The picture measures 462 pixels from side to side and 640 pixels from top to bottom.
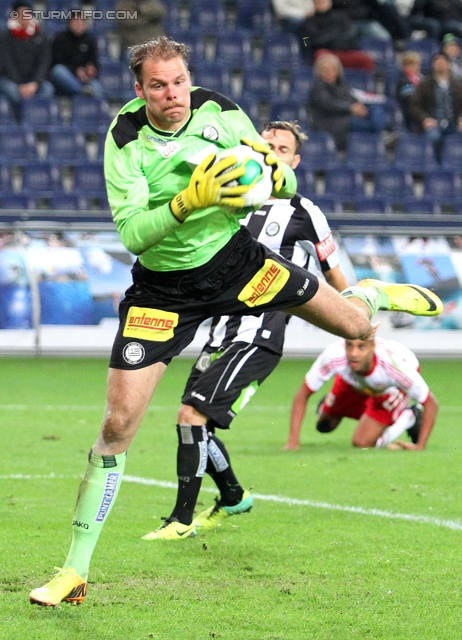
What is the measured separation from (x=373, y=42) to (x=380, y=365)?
45.7ft

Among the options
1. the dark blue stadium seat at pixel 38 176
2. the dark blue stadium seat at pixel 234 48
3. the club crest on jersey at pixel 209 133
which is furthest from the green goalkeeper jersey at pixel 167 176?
the dark blue stadium seat at pixel 234 48

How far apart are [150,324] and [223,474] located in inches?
69.0

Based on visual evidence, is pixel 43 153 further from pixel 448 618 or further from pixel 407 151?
pixel 448 618

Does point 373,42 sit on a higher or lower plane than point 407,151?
higher

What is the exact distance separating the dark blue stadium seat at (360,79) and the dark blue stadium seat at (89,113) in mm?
4589

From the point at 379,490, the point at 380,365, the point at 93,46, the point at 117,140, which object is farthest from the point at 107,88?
the point at 117,140

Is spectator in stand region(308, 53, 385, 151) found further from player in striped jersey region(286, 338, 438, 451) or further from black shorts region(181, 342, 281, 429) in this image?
black shorts region(181, 342, 281, 429)

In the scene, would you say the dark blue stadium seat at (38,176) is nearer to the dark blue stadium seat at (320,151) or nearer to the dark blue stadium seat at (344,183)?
the dark blue stadium seat at (320,151)

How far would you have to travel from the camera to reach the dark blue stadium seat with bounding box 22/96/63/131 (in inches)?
743

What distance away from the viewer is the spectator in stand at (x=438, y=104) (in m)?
19.0

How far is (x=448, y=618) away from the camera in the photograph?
413 cm

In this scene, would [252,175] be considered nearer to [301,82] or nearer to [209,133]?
[209,133]

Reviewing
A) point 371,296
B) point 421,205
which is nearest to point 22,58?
point 421,205

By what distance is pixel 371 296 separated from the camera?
5.37 meters
